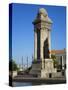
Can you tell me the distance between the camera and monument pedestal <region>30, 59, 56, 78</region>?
2.13 metres

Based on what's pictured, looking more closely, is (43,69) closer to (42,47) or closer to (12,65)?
(42,47)

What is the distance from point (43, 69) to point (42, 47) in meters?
0.16

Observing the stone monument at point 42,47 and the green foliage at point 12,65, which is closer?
the green foliage at point 12,65

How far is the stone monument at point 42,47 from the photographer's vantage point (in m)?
2.13

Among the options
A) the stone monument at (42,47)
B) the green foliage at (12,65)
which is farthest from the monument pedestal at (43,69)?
the green foliage at (12,65)

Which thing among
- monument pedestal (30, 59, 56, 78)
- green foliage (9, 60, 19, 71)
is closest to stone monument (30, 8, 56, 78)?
monument pedestal (30, 59, 56, 78)

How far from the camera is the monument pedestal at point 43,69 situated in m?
2.13

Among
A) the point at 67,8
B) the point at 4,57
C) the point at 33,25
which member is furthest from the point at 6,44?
the point at 67,8

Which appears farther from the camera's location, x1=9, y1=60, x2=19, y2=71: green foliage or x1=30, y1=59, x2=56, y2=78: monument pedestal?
x1=30, y1=59, x2=56, y2=78: monument pedestal

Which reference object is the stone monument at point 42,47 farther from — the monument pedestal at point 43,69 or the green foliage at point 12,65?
the green foliage at point 12,65

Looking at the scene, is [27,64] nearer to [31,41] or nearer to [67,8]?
[31,41]

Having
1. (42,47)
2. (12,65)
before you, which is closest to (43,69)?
(42,47)

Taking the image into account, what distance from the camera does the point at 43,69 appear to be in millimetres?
2164

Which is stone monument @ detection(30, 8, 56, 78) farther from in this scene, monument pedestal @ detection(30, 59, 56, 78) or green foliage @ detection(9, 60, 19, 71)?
green foliage @ detection(9, 60, 19, 71)
